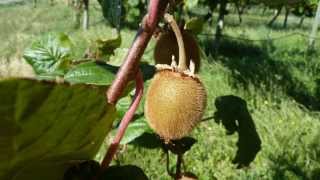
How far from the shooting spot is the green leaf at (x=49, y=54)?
2.92ft

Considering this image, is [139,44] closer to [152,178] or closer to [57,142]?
[57,142]

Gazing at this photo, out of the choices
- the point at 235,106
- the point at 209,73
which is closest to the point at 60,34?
the point at 235,106

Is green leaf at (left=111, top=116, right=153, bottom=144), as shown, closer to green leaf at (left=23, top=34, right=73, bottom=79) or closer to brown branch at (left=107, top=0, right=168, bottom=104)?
green leaf at (left=23, top=34, right=73, bottom=79)

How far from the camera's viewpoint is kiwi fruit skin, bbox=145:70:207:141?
0.52 meters

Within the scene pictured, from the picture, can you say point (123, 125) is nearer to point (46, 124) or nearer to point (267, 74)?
point (46, 124)

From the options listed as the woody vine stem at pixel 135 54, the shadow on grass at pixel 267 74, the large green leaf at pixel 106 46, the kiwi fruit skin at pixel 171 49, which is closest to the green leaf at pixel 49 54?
the large green leaf at pixel 106 46

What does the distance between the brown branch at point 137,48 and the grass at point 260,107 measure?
1.36ft

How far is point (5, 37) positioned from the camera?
8.59 meters

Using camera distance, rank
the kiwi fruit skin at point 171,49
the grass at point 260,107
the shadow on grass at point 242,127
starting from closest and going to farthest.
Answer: the kiwi fruit skin at point 171,49
the shadow on grass at point 242,127
the grass at point 260,107

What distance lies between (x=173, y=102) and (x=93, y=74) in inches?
3.4

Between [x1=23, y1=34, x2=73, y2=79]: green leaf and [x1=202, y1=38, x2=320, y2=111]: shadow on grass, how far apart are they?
14.0 feet

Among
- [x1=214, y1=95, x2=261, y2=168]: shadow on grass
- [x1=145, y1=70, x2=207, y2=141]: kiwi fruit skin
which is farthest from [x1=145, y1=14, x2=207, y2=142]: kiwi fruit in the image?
[x1=214, y1=95, x2=261, y2=168]: shadow on grass

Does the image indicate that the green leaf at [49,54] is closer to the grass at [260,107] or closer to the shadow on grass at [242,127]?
the grass at [260,107]

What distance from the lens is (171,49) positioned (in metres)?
0.65
